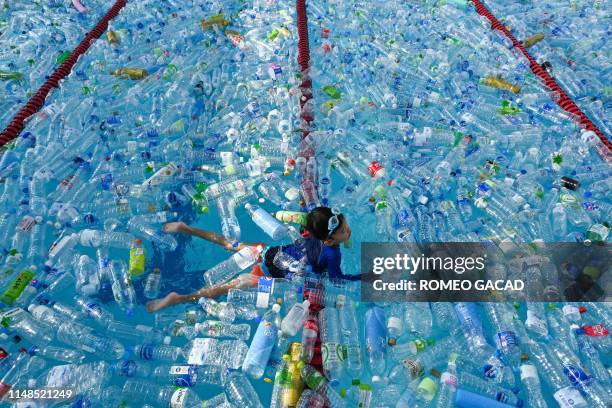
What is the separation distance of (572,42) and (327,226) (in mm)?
6833

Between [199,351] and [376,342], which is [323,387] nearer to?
[376,342]

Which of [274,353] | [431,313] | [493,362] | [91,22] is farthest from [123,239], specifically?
[91,22]

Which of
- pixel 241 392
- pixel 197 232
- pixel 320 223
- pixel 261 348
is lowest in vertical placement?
pixel 241 392

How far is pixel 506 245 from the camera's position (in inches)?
181

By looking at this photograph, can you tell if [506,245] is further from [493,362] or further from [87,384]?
[87,384]

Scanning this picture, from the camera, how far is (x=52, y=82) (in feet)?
23.3

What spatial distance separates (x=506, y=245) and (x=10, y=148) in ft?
20.1

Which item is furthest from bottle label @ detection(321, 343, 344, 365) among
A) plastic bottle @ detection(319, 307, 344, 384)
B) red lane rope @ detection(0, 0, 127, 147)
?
red lane rope @ detection(0, 0, 127, 147)

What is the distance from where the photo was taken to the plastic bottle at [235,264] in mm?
4684

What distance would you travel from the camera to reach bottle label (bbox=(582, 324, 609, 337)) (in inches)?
154

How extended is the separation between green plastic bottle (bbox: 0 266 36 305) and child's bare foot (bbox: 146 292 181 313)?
121 cm

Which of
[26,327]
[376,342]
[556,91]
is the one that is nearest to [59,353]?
[26,327]

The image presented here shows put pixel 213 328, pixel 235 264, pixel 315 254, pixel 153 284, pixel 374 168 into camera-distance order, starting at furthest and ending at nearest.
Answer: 1. pixel 374 168
2. pixel 235 264
3. pixel 153 284
4. pixel 315 254
5. pixel 213 328

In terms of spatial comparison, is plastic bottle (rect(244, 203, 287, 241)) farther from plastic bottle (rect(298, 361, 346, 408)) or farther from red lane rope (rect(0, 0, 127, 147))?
red lane rope (rect(0, 0, 127, 147))
